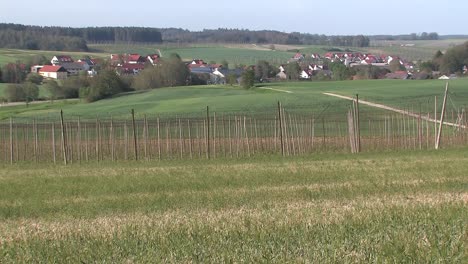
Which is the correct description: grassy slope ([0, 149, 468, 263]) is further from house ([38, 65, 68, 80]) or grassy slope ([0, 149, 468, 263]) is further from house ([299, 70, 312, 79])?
house ([299, 70, 312, 79])

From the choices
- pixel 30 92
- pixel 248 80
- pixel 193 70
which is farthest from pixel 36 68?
pixel 248 80

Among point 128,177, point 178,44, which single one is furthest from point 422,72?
point 178,44

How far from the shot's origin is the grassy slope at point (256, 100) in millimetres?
55906

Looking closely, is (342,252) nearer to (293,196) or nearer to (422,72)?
(293,196)

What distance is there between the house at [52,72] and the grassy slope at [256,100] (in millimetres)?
28045

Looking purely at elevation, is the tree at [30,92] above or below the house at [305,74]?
below

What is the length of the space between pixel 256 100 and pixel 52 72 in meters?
52.1

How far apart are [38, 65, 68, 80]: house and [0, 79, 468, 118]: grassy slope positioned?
28.0m

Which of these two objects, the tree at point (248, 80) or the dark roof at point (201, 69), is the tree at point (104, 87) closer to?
the tree at point (248, 80)

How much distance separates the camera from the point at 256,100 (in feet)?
201

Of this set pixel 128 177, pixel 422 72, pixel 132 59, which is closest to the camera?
pixel 128 177

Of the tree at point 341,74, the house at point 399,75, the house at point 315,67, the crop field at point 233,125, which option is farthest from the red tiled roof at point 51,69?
the house at point 399,75

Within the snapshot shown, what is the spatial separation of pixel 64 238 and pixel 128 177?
35.7ft

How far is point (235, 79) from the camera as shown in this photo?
8812 centimetres
